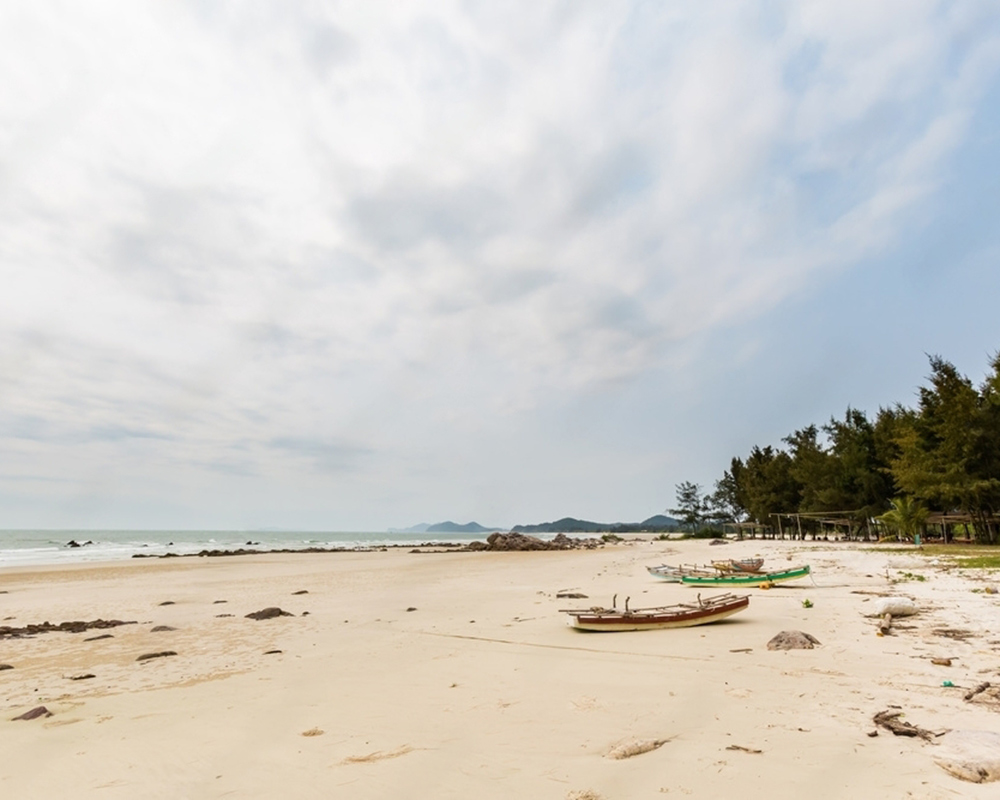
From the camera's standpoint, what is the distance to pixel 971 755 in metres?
4.97

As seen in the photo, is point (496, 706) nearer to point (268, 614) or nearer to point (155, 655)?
point (155, 655)

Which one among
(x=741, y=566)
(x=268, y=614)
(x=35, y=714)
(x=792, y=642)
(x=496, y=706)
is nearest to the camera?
(x=496, y=706)

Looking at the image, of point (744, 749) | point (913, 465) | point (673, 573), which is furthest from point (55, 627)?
point (913, 465)

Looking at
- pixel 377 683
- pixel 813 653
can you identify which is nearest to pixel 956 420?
pixel 813 653

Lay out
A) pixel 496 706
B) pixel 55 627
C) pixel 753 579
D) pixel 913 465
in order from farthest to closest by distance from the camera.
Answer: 1. pixel 913 465
2. pixel 753 579
3. pixel 55 627
4. pixel 496 706

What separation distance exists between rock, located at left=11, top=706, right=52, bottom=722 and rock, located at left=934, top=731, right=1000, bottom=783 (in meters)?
11.4

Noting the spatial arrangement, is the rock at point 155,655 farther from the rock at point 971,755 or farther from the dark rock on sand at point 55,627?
the rock at point 971,755

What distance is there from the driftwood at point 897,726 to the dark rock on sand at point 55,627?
1918 cm

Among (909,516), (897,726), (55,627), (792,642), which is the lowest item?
(55,627)

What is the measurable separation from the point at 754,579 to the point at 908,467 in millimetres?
31247

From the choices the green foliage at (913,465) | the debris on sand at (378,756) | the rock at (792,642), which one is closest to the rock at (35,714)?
the debris on sand at (378,756)

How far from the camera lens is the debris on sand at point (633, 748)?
5699 millimetres

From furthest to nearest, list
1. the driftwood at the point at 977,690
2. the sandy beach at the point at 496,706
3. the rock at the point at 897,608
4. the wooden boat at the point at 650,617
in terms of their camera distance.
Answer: the wooden boat at the point at 650,617
the rock at the point at 897,608
the driftwood at the point at 977,690
the sandy beach at the point at 496,706

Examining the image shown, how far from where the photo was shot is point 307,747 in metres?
6.54
